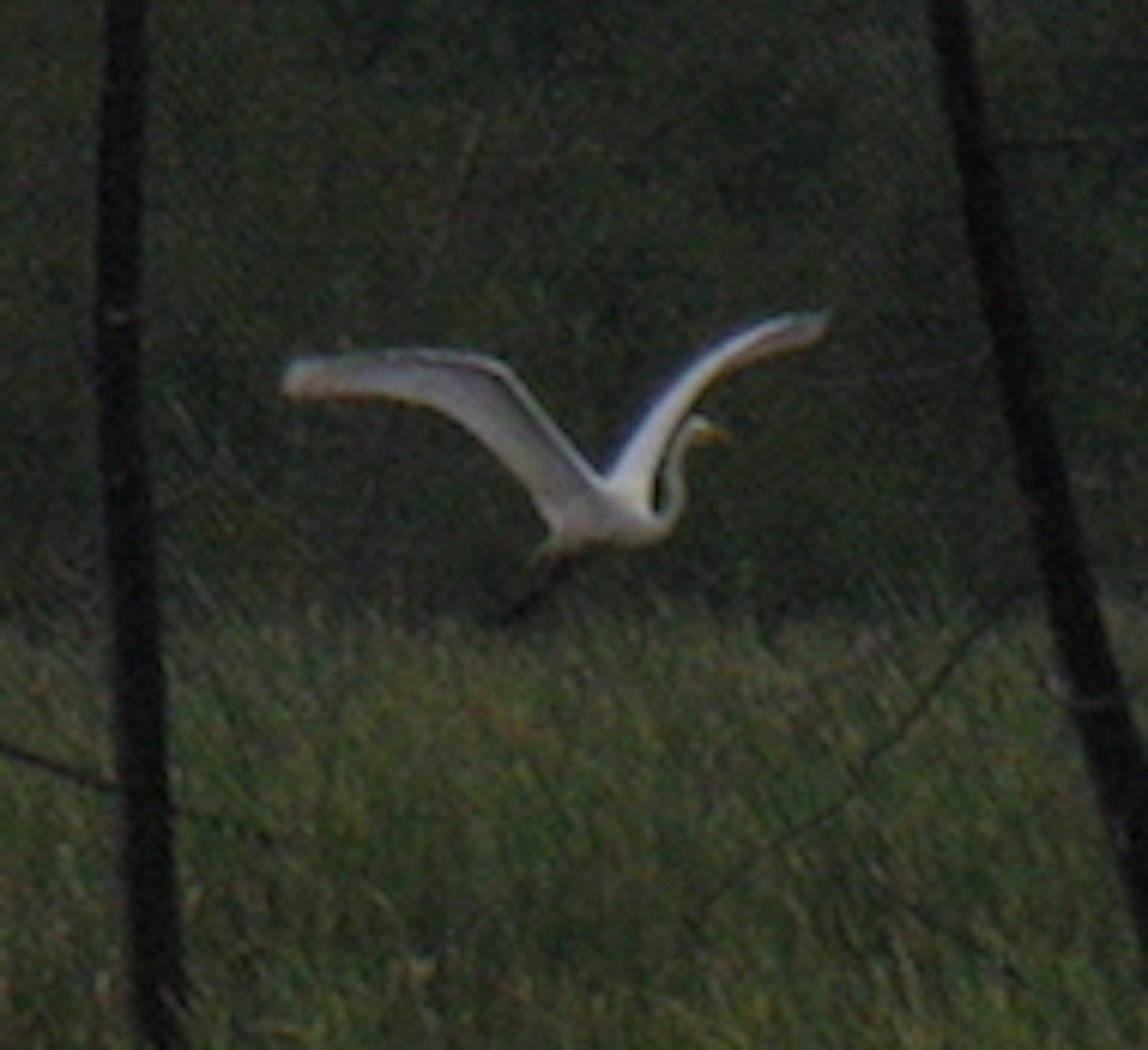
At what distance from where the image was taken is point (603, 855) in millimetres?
6059

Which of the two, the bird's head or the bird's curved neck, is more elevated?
the bird's head

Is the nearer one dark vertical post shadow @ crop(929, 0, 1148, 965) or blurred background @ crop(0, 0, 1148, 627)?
dark vertical post shadow @ crop(929, 0, 1148, 965)

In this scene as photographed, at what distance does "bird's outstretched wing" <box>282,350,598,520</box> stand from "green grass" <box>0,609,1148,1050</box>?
558mm

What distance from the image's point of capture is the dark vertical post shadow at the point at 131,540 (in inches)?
227

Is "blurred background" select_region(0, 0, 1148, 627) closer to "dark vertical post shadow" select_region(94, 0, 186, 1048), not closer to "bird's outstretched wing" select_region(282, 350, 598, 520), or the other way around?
"dark vertical post shadow" select_region(94, 0, 186, 1048)

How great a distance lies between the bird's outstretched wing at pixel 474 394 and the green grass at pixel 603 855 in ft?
1.83

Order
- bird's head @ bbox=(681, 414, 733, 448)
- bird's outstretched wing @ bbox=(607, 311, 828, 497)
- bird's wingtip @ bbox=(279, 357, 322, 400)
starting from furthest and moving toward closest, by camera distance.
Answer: bird's head @ bbox=(681, 414, 733, 448) → bird's outstretched wing @ bbox=(607, 311, 828, 497) → bird's wingtip @ bbox=(279, 357, 322, 400)

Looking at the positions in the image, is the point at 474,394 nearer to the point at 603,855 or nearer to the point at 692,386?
the point at 692,386

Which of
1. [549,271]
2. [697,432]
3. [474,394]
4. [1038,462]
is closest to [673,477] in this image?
[697,432]

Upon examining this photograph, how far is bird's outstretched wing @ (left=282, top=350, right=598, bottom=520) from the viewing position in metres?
5.17

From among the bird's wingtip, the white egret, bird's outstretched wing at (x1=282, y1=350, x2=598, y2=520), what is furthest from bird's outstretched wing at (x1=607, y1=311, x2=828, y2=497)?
the bird's wingtip

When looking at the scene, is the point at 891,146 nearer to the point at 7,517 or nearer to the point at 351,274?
the point at 351,274

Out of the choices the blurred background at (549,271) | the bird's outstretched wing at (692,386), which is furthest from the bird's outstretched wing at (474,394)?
the blurred background at (549,271)

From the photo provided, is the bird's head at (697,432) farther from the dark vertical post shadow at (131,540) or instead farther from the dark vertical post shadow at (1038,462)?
the dark vertical post shadow at (131,540)
